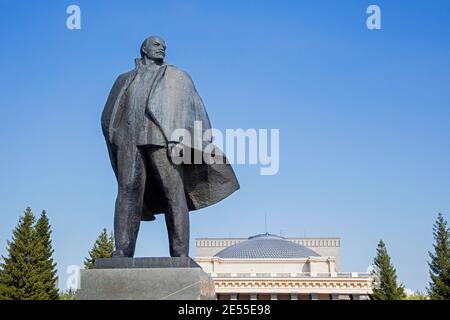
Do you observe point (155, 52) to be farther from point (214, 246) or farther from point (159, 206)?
point (214, 246)

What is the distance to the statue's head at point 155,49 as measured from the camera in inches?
226

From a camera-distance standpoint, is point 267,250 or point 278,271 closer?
point 278,271

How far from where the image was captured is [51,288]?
32812mm

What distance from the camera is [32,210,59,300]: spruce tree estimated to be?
104ft

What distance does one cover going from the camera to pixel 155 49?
227 inches

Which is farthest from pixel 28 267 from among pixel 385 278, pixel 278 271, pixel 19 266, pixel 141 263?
pixel 278 271

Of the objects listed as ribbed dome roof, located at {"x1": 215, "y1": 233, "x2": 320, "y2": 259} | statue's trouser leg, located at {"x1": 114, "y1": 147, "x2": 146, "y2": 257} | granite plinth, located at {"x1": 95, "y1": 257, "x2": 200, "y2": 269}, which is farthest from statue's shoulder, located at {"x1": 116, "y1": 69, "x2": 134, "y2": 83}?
ribbed dome roof, located at {"x1": 215, "y1": 233, "x2": 320, "y2": 259}

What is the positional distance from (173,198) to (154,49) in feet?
5.53

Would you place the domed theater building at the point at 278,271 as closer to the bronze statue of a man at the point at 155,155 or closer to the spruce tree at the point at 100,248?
the spruce tree at the point at 100,248

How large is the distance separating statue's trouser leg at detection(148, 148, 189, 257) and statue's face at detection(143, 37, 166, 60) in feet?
3.68

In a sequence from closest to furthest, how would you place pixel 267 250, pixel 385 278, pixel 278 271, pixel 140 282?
1. pixel 140 282
2. pixel 385 278
3. pixel 278 271
4. pixel 267 250

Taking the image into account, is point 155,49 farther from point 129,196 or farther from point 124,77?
Answer: point 129,196

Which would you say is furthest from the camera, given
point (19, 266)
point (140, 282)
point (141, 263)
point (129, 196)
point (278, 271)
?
point (278, 271)
